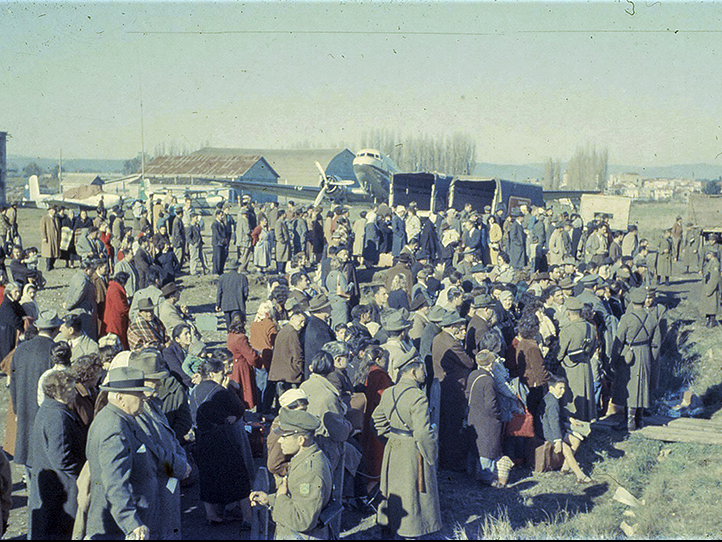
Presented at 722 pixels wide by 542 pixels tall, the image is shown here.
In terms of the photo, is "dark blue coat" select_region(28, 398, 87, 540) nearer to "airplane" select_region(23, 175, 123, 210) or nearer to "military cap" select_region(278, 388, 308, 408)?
"military cap" select_region(278, 388, 308, 408)

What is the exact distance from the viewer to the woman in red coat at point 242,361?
7453 millimetres

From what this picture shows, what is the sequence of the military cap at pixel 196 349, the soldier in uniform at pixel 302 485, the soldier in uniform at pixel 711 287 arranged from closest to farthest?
the soldier in uniform at pixel 302 485 < the military cap at pixel 196 349 < the soldier in uniform at pixel 711 287

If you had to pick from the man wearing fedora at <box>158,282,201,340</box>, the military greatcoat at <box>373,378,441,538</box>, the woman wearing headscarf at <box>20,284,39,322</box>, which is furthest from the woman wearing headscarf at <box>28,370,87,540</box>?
the woman wearing headscarf at <box>20,284,39,322</box>

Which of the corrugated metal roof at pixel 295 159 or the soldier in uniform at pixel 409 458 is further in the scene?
the corrugated metal roof at pixel 295 159

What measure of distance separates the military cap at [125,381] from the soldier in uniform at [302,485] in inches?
34.4

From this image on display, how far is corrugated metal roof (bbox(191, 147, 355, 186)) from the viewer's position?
71562 mm

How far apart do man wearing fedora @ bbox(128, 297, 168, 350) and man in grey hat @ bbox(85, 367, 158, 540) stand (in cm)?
261

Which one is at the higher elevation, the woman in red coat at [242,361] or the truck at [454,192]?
the truck at [454,192]

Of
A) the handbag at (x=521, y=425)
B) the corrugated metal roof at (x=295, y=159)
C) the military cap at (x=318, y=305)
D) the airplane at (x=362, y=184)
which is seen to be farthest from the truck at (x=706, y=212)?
the corrugated metal roof at (x=295, y=159)

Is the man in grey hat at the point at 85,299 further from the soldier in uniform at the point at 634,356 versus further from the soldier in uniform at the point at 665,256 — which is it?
the soldier in uniform at the point at 665,256

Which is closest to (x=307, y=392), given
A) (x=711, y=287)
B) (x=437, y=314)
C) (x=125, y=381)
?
(x=125, y=381)

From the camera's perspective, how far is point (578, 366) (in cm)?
780

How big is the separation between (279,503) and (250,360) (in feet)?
11.5

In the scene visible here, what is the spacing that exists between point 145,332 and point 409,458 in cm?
325
